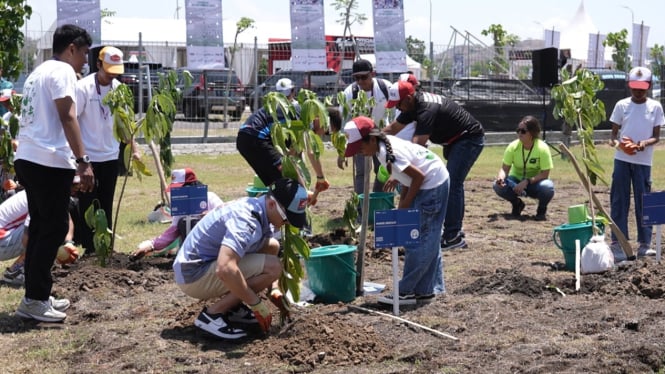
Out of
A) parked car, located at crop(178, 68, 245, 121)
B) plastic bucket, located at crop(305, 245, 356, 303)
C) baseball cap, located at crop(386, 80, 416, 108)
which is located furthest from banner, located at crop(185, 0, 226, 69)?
plastic bucket, located at crop(305, 245, 356, 303)

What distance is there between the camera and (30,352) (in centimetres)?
593

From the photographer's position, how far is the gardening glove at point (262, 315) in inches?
227

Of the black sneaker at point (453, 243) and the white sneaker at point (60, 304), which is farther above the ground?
the white sneaker at point (60, 304)

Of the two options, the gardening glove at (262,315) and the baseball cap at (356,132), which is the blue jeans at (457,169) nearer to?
the baseball cap at (356,132)

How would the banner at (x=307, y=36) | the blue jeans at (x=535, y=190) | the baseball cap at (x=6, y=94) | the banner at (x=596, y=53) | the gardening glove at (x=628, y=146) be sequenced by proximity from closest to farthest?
1. the gardening glove at (x=628, y=146)
2. the baseball cap at (x=6, y=94)
3. the blue jeans at (x=535, y=190)
4. the banner at (x=307, y=36)
5. the banner at (x=596, y=53)

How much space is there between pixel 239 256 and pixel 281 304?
0.62 m

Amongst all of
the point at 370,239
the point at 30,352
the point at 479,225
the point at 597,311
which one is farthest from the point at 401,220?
the point at 479,225

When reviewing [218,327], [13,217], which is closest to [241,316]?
[218,327]

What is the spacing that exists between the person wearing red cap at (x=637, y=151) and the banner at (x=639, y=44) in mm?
20722

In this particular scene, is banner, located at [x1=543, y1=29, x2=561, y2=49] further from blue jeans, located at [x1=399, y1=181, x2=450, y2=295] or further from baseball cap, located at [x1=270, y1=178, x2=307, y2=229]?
baseball cap, located at [x1=270, y1=178, x2=307, y2=229]

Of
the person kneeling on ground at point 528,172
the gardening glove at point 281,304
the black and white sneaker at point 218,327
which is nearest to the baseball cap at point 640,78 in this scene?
the person kneeling on ground at point 528,172

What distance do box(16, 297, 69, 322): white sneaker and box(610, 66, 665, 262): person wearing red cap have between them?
200 inches

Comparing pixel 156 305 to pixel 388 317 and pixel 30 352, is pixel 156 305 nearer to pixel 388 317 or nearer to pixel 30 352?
pixel 30 352

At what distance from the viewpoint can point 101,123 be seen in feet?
28.1
